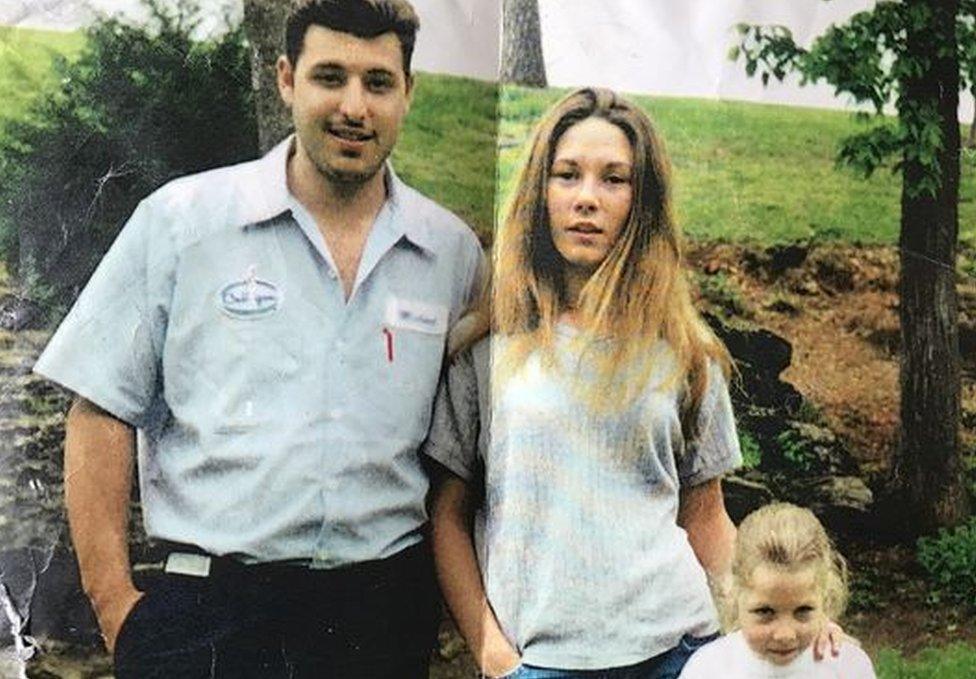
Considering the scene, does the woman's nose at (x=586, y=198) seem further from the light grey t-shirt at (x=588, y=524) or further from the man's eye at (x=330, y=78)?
the man's eye at (x=330, y=78)

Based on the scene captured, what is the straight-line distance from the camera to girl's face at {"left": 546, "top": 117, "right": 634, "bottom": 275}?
303 centimetres

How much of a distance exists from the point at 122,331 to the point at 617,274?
101 centimetres

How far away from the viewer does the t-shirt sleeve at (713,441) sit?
120 inches

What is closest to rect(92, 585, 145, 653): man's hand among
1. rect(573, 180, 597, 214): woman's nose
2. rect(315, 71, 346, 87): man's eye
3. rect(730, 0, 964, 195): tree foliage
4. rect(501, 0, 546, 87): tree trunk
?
rect(315, 71, 346, 87): man's eye

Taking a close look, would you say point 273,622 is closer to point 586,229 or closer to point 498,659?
point 498,659

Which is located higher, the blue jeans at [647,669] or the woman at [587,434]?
the woman at [587,434]

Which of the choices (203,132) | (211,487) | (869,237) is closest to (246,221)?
(203,132)

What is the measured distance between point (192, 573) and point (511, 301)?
0.85 metres

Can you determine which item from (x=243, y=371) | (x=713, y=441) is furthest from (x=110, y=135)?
(x=713, y=441)

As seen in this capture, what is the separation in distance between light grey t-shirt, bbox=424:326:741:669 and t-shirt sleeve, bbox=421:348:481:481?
6cm

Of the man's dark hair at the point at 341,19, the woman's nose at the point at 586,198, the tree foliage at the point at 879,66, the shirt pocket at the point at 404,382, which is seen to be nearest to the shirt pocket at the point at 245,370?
the shirt pocket at the point at 404,382

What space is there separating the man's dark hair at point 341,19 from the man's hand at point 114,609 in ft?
3.69

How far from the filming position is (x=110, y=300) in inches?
117

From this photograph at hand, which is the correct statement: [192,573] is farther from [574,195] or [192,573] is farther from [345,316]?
[574,195]
